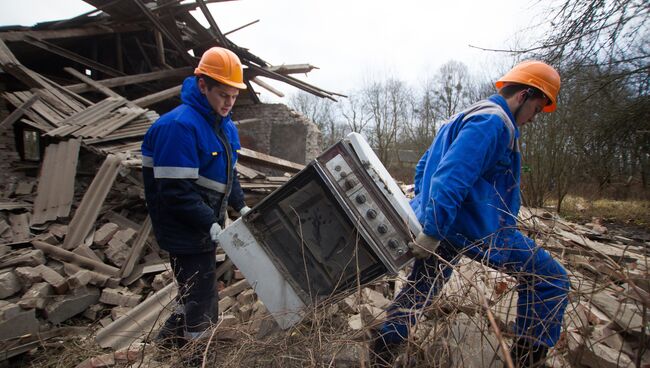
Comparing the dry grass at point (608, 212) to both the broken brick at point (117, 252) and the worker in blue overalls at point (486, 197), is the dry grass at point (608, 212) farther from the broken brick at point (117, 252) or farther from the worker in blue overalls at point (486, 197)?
the broken brick at point (117, 252)

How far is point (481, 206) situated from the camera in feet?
6.23

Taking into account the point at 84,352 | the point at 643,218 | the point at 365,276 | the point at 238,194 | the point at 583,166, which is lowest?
the point at 643,218

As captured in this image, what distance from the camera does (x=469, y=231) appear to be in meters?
1.95

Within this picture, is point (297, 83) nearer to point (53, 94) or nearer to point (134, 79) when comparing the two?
point (134, 79)

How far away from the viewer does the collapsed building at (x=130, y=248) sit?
4.33ft

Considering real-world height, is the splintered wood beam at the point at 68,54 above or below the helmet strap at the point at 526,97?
above

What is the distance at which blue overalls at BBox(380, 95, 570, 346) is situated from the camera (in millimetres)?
1744

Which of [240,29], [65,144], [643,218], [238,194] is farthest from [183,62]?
[643,218]

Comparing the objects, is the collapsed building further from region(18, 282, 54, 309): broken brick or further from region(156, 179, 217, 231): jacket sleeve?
region(156, 179, 217, 231): jacket sleeve

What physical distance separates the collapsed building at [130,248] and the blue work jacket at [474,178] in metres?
0.22

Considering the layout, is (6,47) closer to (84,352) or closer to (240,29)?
(240,29)

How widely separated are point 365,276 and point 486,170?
3.06 ft

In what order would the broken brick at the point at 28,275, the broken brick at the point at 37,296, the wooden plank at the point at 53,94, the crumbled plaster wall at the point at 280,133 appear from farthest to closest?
the crumbled plaster wall at the point at 280,133 → the wooden plank at the point at 53,94 → the broken brick at the point at 28,275 → the broken brick at the point at 37,296

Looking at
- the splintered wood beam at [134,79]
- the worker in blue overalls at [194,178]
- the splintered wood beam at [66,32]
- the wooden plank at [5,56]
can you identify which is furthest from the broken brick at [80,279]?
the splintered wood beam at [66,32]
